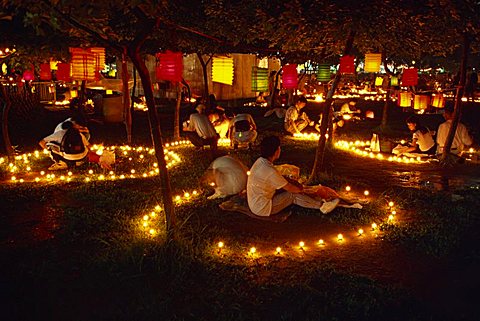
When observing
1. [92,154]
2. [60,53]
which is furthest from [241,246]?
[60,53]

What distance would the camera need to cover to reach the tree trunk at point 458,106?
11.0 metres

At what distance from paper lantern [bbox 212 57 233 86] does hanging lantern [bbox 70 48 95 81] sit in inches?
199

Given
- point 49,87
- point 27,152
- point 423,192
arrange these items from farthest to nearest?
1. point 49,87
2. point 27,152
3. point 423,192

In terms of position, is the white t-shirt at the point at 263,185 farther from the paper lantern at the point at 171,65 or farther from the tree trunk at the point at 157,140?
the paper lantern at the point at 171,65

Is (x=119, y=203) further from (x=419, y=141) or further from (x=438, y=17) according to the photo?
Result: (x=419, y=141)

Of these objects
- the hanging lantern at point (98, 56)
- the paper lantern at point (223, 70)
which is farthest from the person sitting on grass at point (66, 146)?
the paper lantern at point (223, 70)

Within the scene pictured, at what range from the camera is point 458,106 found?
1138cm

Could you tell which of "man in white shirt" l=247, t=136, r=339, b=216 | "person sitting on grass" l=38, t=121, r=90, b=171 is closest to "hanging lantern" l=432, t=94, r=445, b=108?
"man in white shirt" l=247, t=136, r=339, b=216

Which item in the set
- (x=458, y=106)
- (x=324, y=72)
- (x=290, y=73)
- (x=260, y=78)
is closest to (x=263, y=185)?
(x=458, y=106)

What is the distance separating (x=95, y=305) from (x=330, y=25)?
586cm

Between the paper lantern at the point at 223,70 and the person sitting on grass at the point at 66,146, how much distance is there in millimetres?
5912

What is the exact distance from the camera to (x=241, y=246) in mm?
6418

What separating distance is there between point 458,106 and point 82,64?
952 cm

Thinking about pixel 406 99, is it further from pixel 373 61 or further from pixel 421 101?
pixel 373 61
